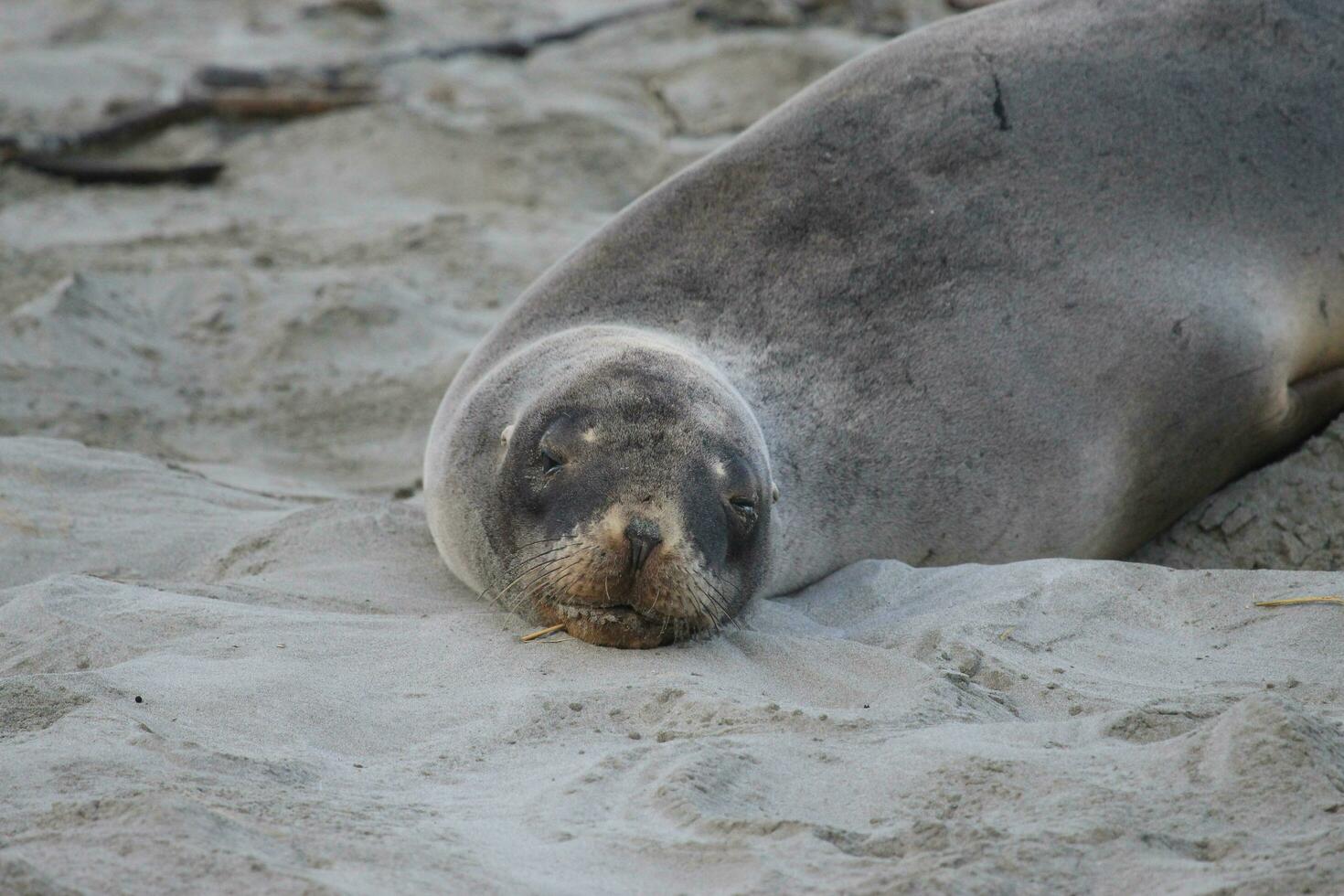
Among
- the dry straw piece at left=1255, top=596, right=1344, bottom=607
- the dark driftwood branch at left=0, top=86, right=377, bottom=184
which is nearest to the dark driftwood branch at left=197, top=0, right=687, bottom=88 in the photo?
the dark driftwood branch at left=0, top=86, right=377, bottom=184

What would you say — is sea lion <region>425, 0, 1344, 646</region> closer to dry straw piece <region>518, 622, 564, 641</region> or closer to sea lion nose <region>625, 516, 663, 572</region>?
dry straw piece <region>518, 622, 564, 641</region>

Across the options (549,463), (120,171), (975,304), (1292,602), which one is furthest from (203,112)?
(1292,602)

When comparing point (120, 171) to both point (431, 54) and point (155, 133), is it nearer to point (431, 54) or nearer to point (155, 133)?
point (155, 133)

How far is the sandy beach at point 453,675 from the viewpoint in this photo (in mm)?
1999

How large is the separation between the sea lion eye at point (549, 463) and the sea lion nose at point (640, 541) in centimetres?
29

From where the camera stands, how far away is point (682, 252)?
4.21 meters

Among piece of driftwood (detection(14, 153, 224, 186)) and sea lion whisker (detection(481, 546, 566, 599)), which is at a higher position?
sea lion whisker (detection(481, 546, 566, 599))

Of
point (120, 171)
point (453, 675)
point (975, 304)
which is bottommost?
point (120, 171)

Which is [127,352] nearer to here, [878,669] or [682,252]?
[682,252]

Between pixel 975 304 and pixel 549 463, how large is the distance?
137 cm

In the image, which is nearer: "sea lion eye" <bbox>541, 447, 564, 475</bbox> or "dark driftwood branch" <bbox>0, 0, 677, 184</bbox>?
"sea lion eye" <bbox>541, 447, 564, 475</bbox>

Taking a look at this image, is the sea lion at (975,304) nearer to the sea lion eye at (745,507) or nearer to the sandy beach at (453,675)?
the sea lion eye at (745,507)

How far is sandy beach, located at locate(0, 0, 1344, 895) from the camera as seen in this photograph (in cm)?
200

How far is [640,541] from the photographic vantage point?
310cm
